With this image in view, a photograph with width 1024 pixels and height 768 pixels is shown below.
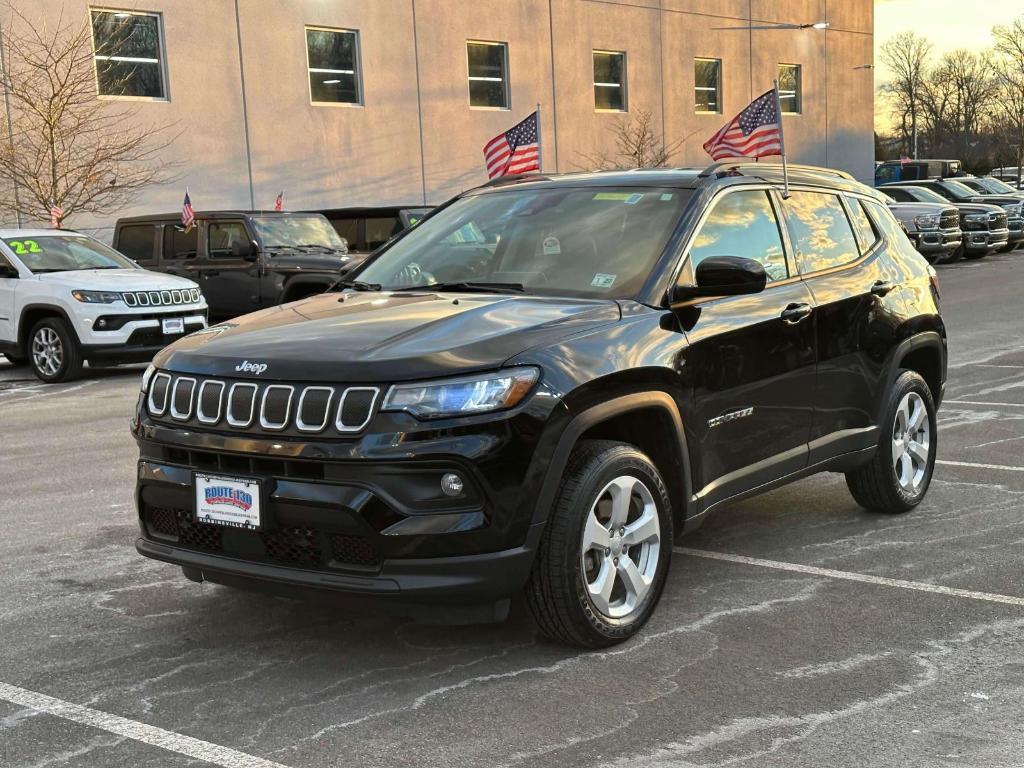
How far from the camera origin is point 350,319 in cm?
457

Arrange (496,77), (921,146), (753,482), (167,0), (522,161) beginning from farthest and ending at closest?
(921,146), (496,77), (167,0), (522,161), (753,482)

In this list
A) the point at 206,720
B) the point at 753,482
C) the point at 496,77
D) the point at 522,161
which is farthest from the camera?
→ the point at 496,77

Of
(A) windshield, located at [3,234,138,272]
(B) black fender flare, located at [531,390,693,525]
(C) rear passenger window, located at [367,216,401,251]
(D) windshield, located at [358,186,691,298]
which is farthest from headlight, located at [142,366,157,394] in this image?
(C) rear passenger window, located at [367,216,401,251]

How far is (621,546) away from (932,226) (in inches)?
990

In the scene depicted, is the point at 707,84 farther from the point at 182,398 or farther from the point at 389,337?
the point at 182,398

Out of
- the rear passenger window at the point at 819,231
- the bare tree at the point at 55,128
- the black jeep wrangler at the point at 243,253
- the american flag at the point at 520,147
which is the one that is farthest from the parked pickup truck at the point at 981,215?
the rear passenger window at the point at 819,231

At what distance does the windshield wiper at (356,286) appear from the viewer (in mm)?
5422

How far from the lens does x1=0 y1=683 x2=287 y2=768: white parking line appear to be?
11.7ft

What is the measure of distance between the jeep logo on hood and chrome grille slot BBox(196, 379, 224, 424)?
9cm

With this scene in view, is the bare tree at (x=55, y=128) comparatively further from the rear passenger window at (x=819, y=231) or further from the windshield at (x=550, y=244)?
the rear passenger window at (x=819, y=231)

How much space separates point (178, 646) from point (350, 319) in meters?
1.38

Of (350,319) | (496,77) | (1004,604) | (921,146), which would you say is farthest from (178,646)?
(921,146)

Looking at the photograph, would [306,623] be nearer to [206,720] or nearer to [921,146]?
[206,720]

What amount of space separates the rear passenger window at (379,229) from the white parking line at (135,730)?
1463cm
